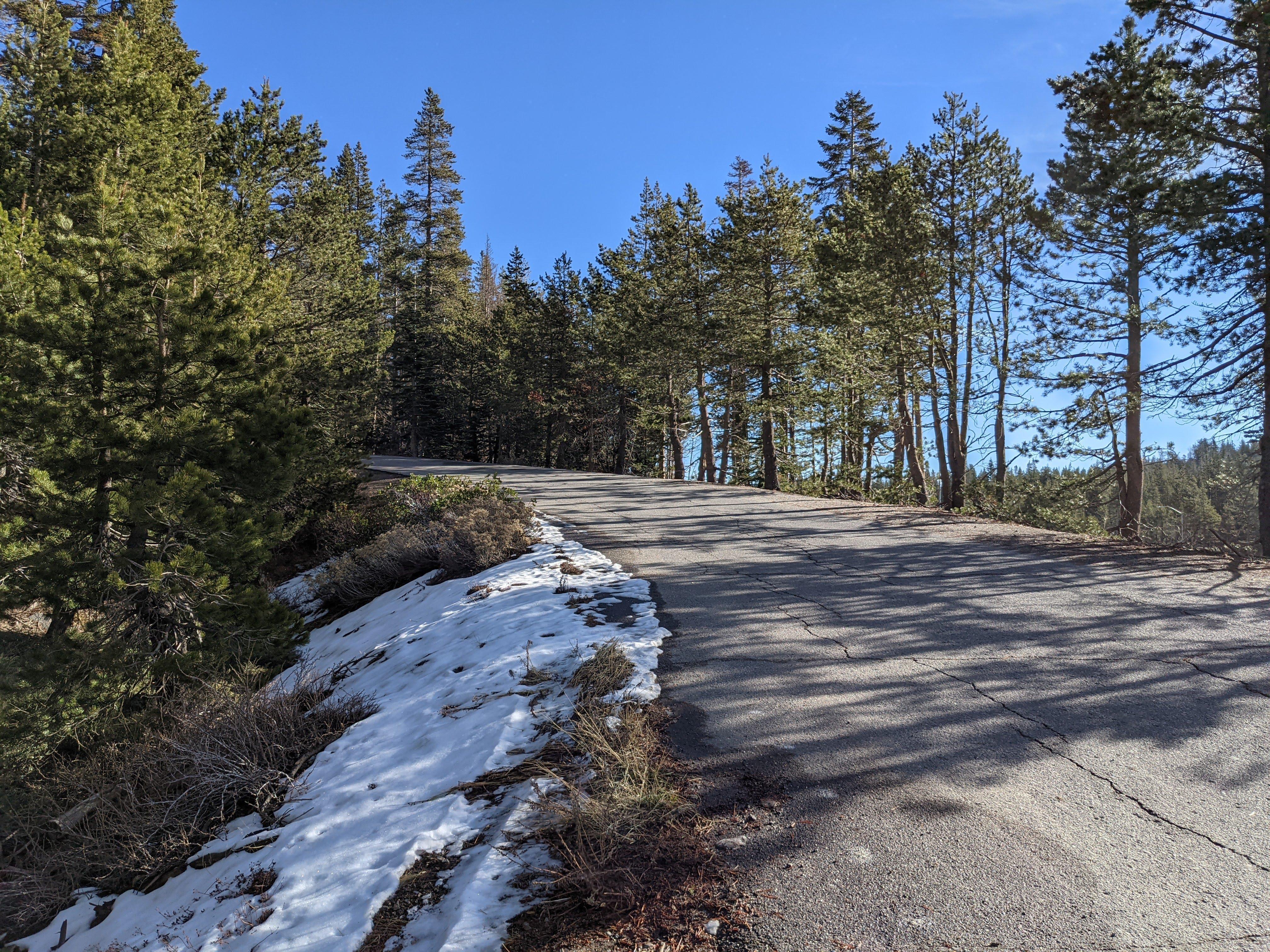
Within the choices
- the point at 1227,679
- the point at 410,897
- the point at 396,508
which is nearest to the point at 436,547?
the point at 396,508

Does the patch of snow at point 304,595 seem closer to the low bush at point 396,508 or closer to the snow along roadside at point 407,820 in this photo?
the low bush at point 396,508

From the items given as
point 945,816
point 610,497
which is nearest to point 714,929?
point 945,816

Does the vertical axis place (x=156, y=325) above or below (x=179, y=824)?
above

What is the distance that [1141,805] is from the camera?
3318 mm

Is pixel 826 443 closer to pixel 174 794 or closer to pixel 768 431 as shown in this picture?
pixel 768 431

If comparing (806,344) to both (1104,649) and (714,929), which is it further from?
(714,929)

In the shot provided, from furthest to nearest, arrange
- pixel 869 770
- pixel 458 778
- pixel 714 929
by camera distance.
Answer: pixel 458 778
pixel 869 770
pixel 714 929

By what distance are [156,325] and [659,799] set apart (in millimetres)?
9530

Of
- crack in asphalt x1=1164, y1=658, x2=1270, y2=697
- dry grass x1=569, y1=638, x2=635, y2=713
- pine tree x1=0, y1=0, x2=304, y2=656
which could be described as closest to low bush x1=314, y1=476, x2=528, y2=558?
pine tree x1=0, y1=0, x2=304, y2=656

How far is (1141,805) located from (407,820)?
13.0 ft

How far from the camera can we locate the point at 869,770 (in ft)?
11.9

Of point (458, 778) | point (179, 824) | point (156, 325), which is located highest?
point (156, 325)

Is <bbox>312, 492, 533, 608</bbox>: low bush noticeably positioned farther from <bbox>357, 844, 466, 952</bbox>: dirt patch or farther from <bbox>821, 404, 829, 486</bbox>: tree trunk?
<bbox>821, 404, 829, 486</bbox>: tree trunk

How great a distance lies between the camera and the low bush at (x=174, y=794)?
430 cm
